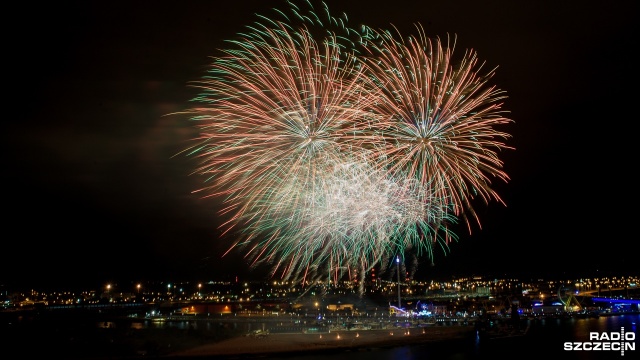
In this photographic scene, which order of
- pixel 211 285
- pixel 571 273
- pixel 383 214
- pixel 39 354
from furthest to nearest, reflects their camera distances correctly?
pixel 211 285 → pixel 571 273 → pixel 39 354 → pixel 383 214

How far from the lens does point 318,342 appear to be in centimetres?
2577

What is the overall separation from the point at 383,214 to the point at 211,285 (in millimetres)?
138290

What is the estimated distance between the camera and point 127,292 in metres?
133

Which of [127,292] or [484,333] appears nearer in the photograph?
[484,333]

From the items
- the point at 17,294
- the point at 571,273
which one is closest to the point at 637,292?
the point at 571,273

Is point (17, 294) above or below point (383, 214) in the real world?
below

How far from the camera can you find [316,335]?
2888 cm

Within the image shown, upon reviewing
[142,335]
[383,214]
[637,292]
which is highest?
[383,214]

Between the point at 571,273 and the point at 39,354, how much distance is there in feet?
428

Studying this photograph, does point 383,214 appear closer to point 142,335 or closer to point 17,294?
point 142,335

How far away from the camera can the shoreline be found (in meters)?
24.2


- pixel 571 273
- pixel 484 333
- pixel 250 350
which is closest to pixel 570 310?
pixel 484 333

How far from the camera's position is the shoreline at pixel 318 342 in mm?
A: 24219

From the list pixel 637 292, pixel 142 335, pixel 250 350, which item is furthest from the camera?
pixel 637 292
